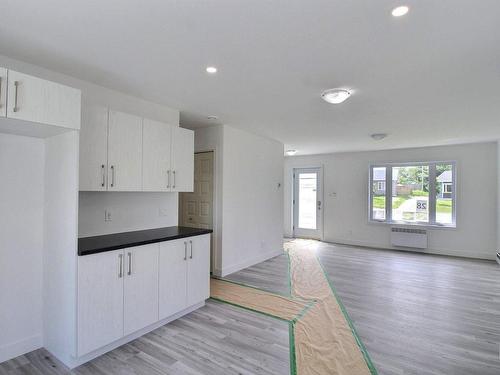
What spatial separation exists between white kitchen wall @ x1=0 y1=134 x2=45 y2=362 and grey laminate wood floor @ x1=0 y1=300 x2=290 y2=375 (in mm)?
202

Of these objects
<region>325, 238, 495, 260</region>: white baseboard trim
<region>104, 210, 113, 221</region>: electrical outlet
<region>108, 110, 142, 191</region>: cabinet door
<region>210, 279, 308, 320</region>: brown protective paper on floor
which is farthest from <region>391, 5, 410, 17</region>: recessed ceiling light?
<region>325, 238, 495, 260</region>: white baseboard trim

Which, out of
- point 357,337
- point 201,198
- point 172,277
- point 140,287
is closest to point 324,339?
point 357,337

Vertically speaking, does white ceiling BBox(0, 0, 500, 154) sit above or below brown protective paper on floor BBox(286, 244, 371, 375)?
above

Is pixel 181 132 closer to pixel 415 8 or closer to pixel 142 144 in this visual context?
pixel 142 144

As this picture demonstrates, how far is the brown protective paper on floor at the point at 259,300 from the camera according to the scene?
3.22 metres

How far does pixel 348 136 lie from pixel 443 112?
1.78 m

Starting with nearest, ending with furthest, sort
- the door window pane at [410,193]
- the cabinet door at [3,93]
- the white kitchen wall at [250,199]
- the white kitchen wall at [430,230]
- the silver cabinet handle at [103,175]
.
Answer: the cabinet door at [3,93]
the silver cabinet handle at [103,175]
the white kitchen wall at [250,199]
the white kitchen wall at [430,230]
the door window pane at [410,193]

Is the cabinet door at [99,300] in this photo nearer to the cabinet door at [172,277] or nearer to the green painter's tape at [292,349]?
the cabinet door at [172,277]

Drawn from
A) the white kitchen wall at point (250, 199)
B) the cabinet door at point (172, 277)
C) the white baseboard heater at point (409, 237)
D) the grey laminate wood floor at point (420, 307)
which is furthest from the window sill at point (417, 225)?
the cabinet door at point (172, 277)

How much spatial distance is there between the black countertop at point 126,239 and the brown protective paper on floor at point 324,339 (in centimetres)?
157

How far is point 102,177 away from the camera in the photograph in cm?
260

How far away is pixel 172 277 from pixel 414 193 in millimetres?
6171

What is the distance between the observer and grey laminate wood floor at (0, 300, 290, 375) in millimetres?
2170

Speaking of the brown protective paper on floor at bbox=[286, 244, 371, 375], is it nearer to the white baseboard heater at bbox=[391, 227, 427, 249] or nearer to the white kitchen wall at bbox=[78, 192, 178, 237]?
the white kitchen wall at bbox=[78, 192, 178, 237]
